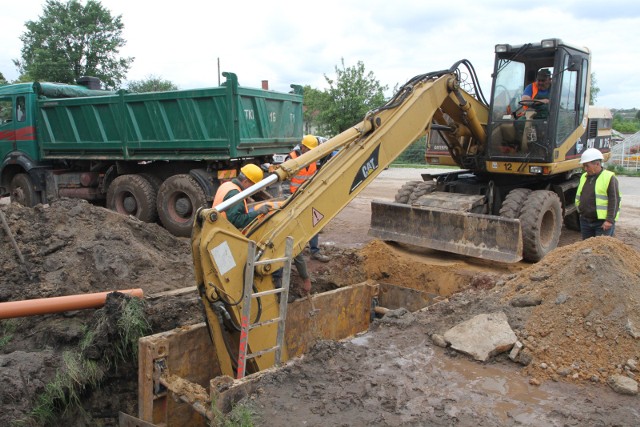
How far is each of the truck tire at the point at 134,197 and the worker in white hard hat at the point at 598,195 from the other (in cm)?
708

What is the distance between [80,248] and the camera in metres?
6.39

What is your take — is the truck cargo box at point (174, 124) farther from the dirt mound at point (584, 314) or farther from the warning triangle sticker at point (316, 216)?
the dirt mound at point (584, 314)

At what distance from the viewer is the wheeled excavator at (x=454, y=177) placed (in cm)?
417

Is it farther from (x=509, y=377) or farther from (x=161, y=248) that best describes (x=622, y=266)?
(x=161, y=248)

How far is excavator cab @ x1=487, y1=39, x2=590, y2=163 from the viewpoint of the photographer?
6.99m

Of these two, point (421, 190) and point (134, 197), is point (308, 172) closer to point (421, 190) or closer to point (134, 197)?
point (421, 190)

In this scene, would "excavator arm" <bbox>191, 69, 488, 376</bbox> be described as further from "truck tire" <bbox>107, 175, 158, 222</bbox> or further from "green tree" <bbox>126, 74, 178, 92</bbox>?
"green tree" <bbox>126, 74, 178, 92</bbox>

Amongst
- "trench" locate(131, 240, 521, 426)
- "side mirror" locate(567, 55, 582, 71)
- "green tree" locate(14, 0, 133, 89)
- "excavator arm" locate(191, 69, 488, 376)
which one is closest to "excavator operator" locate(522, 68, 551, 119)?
"side mirror" locate(567, 55, 582, 71)

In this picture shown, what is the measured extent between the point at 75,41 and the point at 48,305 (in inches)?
995

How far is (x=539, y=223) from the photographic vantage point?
6.97 m

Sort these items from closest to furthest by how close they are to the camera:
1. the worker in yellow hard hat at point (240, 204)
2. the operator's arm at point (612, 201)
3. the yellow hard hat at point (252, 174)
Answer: the worker in yellow hard hat at point (240, 204)
the yellow hard hat at point (252, 174)
the operator's arm at point (612, 201)

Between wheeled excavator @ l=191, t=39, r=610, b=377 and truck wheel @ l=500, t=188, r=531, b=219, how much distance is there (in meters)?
0.02

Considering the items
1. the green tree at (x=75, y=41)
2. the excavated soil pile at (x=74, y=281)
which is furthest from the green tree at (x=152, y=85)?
the excavated soil pile at (x=74, y=281)

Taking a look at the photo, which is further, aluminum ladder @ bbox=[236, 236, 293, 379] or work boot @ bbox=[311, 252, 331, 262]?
work boot @ bbox=[311, 252, 331, 262]
